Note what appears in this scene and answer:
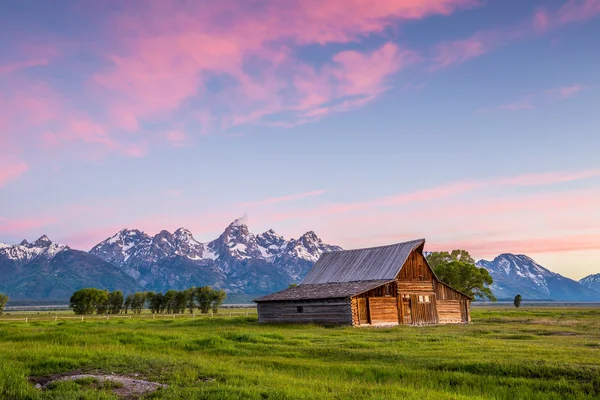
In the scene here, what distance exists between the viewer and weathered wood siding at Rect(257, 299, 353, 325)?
1940 inches

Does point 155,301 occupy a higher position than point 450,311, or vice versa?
point 155,301

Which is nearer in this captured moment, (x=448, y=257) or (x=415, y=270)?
(x=415, y=270)

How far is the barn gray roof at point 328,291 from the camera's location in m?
49.8

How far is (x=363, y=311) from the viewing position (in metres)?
49.7

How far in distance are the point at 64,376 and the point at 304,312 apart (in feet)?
128

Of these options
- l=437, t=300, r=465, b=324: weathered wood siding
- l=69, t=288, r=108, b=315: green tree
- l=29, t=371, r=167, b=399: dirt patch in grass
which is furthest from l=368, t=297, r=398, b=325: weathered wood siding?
l=69, t=288, r=108, b=315: green tree

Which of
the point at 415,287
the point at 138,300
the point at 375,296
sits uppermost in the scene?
the point at 415,287

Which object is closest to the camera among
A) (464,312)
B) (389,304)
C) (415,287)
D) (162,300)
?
(389,304)

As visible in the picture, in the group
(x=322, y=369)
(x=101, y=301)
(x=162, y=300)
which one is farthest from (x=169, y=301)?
(x=322, y=369)

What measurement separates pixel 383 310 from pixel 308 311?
26.1ft

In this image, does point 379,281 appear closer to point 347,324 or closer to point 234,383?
point 347,324

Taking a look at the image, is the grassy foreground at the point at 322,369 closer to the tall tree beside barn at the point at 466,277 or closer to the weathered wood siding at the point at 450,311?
the weathered wood siding at the point at 450,311

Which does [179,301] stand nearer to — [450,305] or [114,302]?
[114,302]

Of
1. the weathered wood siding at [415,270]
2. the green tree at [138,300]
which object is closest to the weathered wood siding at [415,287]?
the weathered wood siding at [415,270]
